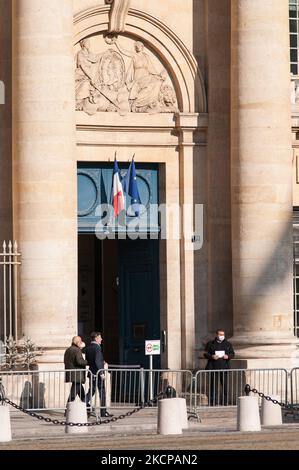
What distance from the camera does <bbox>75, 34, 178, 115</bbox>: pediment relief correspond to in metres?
35.8

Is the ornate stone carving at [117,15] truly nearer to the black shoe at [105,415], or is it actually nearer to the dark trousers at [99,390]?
the dark trousers at [99,390]

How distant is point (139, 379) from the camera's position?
111 feet

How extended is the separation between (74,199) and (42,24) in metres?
3.32

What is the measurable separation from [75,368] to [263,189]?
222 inches

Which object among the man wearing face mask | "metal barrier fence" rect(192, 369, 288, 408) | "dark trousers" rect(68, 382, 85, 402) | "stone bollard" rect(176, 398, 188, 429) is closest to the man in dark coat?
"dark trousers" rect(68, 382, 85, 402)

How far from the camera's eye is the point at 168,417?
95.1 feet

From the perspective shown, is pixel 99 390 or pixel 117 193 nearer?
pixel 99 390

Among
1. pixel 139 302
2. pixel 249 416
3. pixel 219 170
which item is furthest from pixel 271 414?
pixel 219 170

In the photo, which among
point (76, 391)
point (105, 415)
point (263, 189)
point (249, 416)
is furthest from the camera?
point (263, 189)

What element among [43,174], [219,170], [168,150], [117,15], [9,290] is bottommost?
[9,290]

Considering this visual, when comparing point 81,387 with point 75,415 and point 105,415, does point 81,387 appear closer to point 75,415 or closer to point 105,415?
point 105,415

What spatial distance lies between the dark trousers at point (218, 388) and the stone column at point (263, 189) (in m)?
1.12

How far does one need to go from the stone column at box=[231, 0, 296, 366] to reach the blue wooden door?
2089 millimetres
